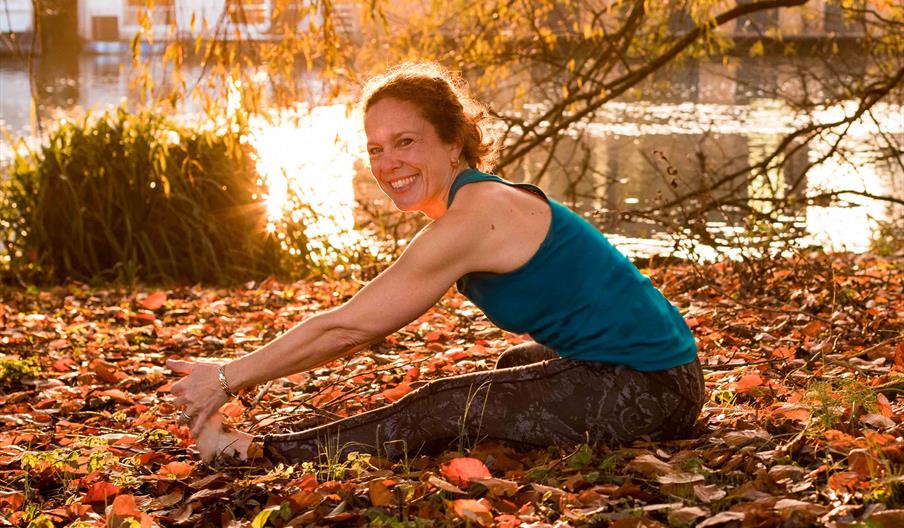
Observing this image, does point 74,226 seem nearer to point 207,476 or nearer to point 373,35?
point 373,35

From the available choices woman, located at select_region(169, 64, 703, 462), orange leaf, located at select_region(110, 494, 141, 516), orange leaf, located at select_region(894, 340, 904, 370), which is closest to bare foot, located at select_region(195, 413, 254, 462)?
woman, located at select_region(169, 64, 703, 462)

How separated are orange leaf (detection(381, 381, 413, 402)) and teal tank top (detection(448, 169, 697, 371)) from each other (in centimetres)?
77

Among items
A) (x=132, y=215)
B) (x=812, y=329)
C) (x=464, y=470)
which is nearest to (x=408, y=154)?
(x=464, y=470)

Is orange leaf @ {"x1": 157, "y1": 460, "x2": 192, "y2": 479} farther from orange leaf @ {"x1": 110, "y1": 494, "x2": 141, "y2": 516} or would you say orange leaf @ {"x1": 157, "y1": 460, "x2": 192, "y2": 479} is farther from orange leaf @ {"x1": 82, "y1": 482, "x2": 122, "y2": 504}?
orange leaf @ {"x1": 110, "y1": 494, "x2": 141, "y2": 516}

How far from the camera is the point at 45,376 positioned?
4.61m

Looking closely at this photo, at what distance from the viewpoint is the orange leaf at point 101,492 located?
2840mm

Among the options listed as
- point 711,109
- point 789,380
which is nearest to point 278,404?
point 789,380

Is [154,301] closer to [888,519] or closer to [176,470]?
[176,470]

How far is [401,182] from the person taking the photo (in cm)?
308

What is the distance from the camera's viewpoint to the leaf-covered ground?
238 centimetres

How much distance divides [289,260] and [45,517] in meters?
5.23

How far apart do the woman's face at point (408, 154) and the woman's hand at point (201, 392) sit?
27.6 inches

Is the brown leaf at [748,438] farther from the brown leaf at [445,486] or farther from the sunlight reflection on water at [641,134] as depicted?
the sunlight reflection on water at [641,134]

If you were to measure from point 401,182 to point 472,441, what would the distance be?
74cm
